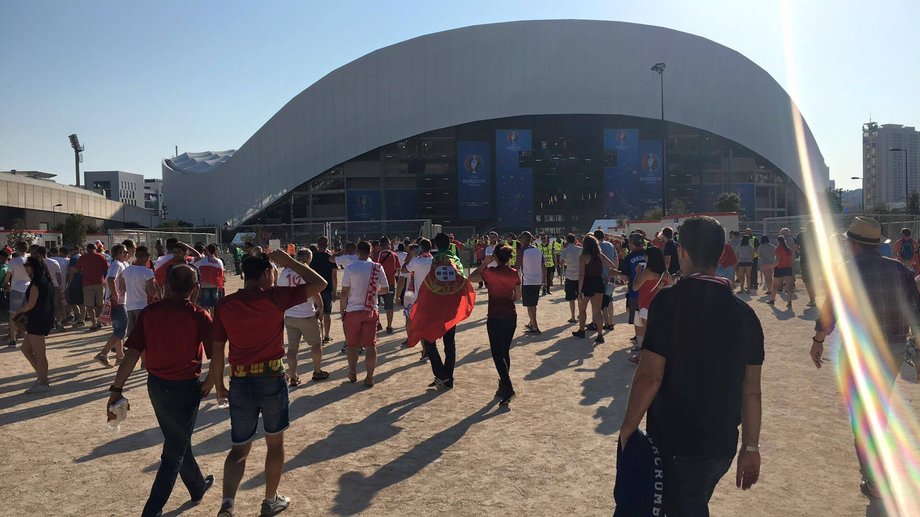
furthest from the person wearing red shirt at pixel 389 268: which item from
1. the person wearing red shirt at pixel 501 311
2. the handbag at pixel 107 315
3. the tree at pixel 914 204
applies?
the tree at pixel 914 204

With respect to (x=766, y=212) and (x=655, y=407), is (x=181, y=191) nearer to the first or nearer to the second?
(x=766, y=212)

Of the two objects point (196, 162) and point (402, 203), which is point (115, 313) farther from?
point (196, 162)

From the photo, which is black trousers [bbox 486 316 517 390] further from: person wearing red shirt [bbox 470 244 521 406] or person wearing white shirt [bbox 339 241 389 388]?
person wearing white shirt [bbox 339 241 389 388]

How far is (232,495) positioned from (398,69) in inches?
2316

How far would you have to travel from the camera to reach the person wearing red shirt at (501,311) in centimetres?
653

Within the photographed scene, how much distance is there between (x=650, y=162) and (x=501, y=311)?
52.5 m

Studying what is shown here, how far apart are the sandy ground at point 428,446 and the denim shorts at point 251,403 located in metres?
0.63

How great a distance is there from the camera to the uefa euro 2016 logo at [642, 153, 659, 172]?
5544 cm

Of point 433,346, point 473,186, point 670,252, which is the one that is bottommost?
point 433,346

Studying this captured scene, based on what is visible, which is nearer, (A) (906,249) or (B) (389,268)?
(A) (906,249)

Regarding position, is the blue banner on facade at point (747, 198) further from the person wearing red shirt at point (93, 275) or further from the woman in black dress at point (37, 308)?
the woman in black dress at point (37, 308)

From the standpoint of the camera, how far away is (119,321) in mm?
8672

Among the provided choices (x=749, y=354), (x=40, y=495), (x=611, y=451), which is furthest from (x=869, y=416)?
(x=40, y=495)

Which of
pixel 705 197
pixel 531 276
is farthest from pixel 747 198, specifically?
pixel 531 276
